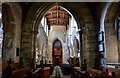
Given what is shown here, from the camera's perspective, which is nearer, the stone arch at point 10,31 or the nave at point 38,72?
the nave at point 38,72

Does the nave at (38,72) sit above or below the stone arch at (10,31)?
below

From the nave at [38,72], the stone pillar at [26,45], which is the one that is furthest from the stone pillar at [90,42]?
the stone pillar at [26,45]

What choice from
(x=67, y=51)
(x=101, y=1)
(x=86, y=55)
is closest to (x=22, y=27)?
(x=86, y=55)

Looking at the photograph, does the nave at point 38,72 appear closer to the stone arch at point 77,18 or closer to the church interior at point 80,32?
the church interior at point 80,32

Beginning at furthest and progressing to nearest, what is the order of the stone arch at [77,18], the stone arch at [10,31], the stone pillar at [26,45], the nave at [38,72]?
the stone arch at [77,18]
the stone pillar at [26,45]
the stone arch at [10,31]
the nave at [38,72]

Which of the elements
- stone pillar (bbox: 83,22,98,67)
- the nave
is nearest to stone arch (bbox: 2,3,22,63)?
the nave

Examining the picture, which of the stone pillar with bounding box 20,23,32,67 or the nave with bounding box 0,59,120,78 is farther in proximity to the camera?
the stone pillar with bounding box 20,23,32,67

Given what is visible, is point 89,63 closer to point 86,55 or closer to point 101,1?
point 86,55

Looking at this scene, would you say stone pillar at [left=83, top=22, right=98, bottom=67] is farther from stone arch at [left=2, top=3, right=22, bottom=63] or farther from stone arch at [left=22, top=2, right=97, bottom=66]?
stone arch at [left=2, top=3, right=22, bottom=63]

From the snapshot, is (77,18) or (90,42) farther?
(77,18)

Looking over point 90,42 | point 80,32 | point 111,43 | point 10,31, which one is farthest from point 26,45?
point 111,43

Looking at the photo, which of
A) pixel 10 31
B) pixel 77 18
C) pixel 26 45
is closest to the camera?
pixel 10 31

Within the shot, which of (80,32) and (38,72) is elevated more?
(80,32)

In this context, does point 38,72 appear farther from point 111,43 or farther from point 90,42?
point 111,43
